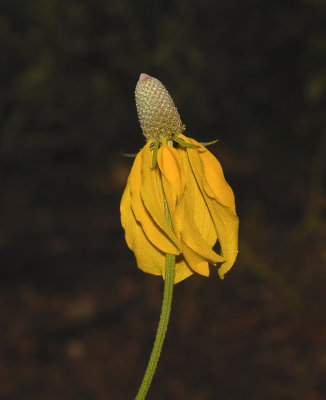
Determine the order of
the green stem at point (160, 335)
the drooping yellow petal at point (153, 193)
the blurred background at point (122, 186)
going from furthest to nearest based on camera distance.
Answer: the blurred background at point (122, 186)
the drooping yellow petal at point (153, 193)
the green stem at point (160, 335)

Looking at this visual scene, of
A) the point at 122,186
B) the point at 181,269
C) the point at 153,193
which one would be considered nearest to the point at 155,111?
the point at 153,193

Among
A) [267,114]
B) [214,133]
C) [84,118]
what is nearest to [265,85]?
[267,114]

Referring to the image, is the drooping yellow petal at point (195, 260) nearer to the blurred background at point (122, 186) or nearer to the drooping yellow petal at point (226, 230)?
the drooping yellow petal at point (226, 230)

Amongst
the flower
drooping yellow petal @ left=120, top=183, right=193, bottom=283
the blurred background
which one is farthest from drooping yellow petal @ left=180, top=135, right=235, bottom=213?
the blurred background

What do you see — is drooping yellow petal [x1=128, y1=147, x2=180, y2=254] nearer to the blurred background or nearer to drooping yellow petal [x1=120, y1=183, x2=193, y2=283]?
drooping yellow petal [x1=120, y1=183, x2=193, y2=283]

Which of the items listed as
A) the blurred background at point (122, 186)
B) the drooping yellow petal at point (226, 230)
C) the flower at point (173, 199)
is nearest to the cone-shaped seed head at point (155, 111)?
the flower at point (173, 199)

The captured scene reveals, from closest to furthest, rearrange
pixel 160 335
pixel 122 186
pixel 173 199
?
pixel 160 335
pixel 173 199
pixel 122 186

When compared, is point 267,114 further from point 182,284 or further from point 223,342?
point 223,342

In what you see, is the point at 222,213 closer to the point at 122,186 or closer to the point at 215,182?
the point at 215,182
